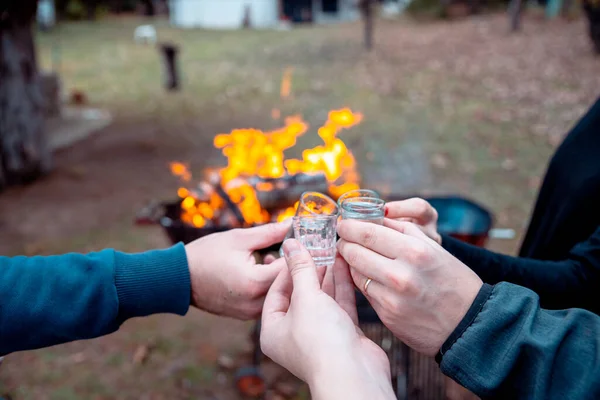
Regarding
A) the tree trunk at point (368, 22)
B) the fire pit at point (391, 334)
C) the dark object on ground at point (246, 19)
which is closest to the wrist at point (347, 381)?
the fire pit at point (391, 334)

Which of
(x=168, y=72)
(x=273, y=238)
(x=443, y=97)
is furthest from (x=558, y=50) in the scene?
(x=273, y=238)

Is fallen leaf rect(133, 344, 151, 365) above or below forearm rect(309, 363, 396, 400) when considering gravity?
below

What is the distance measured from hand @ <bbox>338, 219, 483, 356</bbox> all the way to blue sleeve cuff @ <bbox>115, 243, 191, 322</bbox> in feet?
2.76

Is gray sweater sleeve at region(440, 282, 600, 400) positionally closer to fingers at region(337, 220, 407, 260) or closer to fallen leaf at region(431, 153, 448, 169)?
Result: fingers at region(337, 220, 407, 260)

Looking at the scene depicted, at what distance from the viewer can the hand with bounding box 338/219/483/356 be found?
4.36ft

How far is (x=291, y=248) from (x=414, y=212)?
1.97ft

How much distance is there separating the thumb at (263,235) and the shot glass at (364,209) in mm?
376

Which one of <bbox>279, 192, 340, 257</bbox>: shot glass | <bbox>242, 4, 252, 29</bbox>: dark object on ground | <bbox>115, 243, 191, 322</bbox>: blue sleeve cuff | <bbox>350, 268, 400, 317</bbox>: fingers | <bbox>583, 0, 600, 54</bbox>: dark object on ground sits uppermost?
<bbox>242, 4, 252, 29</bbox>: dark object on ground

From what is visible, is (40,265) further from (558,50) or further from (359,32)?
(359,32)

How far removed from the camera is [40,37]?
878 inches

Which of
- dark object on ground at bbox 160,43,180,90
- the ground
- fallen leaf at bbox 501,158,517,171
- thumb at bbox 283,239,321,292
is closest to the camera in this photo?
thumb at bbox 283,239,321,292

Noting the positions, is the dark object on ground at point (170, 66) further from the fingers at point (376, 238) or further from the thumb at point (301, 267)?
the fingers at point (376, 238)

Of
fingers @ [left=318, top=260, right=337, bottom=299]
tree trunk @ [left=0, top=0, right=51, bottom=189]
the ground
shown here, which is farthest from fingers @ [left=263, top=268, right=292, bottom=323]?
tree trunk @ [left=0, top=0, right=51, bottom=189]

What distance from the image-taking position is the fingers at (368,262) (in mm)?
1398
